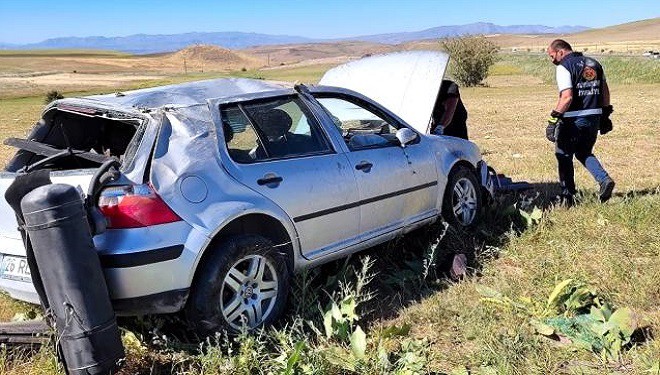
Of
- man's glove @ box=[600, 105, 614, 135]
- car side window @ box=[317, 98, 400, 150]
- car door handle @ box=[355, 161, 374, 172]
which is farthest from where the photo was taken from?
man's glove @ box=[600, 105, 614, 135]

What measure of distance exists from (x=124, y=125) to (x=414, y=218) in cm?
236

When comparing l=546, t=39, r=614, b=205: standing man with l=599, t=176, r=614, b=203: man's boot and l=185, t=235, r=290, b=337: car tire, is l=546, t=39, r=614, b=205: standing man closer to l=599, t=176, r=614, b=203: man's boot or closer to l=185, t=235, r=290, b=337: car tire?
l=599, t=176, r=614, b=203: man's boot

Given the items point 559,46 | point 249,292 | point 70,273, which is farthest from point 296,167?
point 559,46

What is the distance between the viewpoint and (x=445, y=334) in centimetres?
377

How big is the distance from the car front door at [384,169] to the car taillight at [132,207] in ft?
5.30

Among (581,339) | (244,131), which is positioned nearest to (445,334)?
(581,339)

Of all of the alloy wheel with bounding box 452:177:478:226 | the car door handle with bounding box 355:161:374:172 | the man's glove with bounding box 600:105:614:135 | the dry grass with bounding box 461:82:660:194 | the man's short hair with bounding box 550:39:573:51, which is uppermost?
the man's short hair with bounding box 550:39:573:51

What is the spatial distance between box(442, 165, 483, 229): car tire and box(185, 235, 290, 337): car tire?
206 centimetres

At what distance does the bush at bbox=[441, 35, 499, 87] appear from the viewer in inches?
1506

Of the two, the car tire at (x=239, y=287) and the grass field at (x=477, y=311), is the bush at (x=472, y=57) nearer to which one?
the grass field at (x=477, y=311)

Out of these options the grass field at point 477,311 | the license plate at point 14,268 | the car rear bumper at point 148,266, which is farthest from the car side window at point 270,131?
the license plate at point 14,268

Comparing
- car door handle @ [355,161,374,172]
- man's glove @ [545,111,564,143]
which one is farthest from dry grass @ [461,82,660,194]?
car door handle @ [355,161,374,172]

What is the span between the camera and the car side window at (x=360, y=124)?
4.86m

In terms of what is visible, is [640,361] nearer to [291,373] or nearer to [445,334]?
[445,334]
